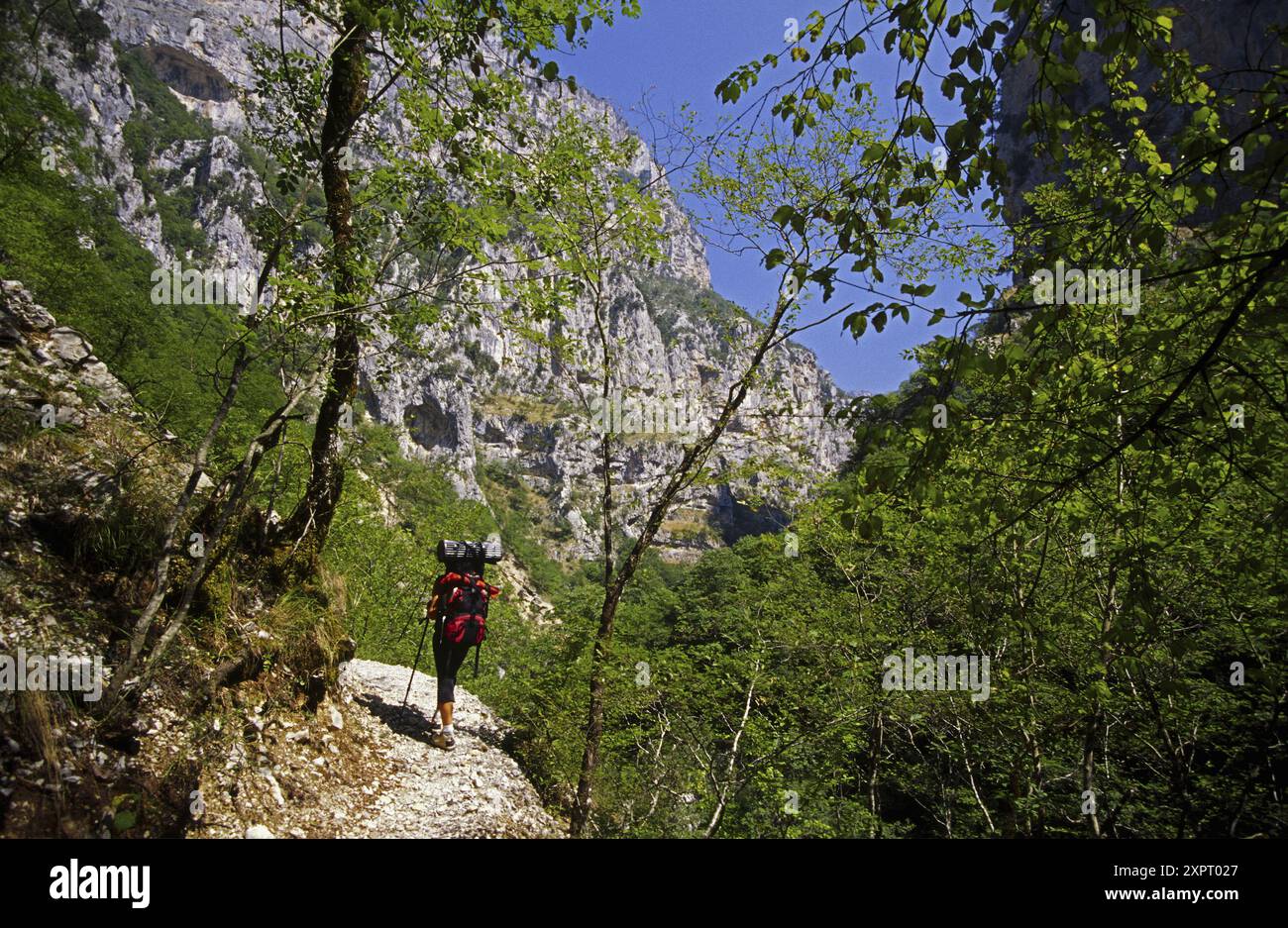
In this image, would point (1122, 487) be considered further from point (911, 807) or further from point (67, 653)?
point (911, 807)

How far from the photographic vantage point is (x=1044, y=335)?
2496 millimetres

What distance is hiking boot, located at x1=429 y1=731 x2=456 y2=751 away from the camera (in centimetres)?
788

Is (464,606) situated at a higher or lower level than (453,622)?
higher

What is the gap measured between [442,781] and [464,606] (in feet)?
7.03

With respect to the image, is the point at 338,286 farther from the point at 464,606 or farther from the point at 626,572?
the point at 464,606

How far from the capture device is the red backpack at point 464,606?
8.17 metres

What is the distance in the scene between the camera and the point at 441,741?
7.89 metres

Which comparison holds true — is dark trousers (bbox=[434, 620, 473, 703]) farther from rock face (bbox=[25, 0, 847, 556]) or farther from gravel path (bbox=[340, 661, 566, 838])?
rock face (bbox=[25, 0, 847, 556])

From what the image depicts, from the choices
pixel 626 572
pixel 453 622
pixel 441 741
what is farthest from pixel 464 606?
pixel 626 572

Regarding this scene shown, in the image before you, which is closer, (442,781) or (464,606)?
(442,781)

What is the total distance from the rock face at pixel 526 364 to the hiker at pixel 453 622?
2.01 meters

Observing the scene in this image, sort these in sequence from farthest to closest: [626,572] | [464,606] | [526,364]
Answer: [464,606]
[626,572]
[526,364]

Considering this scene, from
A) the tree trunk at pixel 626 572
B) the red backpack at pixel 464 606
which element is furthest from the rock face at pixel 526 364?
the red backpack at pixel 464 606

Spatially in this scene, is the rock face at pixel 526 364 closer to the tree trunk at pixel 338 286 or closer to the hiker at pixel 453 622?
the tree trunk at pixel 338 286
